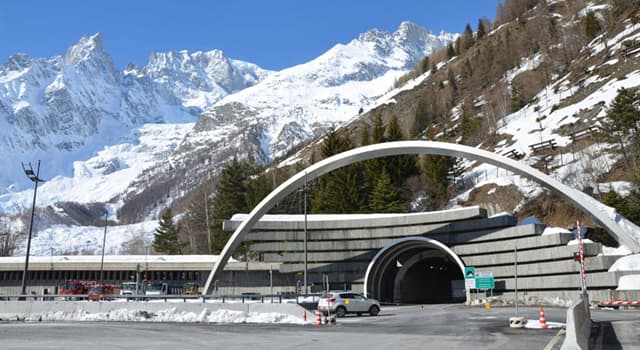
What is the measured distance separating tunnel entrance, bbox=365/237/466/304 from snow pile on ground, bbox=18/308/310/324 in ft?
75.7

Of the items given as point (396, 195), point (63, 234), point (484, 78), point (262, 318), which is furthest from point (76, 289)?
point (63, 234)

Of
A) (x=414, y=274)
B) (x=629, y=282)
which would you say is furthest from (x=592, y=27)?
(x=629, y=282)

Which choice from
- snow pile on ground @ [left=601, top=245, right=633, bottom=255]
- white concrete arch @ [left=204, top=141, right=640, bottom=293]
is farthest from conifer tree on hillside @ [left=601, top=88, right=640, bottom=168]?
snow pile on ground @ [left=601, top=245, right=633, bottom=255]

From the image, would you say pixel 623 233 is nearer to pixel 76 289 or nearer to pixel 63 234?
pixel 76 289

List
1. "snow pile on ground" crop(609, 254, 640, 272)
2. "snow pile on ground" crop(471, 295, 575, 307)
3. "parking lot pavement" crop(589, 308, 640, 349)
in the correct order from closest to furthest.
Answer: "parking lot pavement" crop(589, 308, 640, 349)
"snow pile on ground" crop(609, 254, 640, 272)
"snow pile on ground" crop(471, 295, 575, 307)

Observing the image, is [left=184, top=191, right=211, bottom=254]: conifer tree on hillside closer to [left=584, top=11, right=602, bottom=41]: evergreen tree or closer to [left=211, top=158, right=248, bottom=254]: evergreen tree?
[left=211, top=158, right=248, bottom=254]: evergreen tree

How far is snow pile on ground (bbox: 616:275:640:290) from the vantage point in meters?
32.9

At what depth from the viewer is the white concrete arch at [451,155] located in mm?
37000

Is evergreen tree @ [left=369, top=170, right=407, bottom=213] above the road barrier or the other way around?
above

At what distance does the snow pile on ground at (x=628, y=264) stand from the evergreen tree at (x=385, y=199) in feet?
108

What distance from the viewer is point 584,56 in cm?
10688

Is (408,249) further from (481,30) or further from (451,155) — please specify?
(481,30)

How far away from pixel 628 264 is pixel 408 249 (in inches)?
729

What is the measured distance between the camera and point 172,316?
86.8 ft
